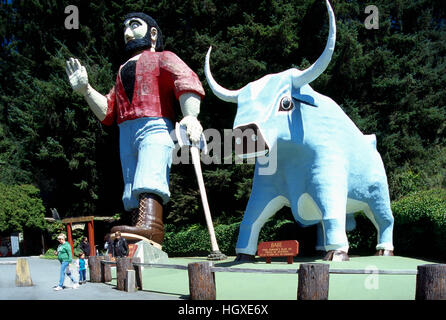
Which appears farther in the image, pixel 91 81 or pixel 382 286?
pixel 91 81

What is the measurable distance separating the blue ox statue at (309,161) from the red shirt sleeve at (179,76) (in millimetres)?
693

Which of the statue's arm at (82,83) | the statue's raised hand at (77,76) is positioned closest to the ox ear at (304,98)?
the statue's arm at (82,83)

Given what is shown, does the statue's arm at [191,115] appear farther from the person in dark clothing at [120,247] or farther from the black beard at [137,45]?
the person in dark clothing at [120,247]

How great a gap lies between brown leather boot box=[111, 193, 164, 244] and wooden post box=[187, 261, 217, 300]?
3286 mm

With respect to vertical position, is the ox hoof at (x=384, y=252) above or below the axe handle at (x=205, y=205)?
below

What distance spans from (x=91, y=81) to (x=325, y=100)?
30.3 ft

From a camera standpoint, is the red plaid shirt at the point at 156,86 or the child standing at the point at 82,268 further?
the red plaid shirt at the point at 156,86

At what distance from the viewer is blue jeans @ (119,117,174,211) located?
841cm

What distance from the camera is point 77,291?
237 inches

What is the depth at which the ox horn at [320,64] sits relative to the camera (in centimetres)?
683

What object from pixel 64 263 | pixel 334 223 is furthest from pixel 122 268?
pixel 334 223

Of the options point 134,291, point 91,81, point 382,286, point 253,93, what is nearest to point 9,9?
point 91,81

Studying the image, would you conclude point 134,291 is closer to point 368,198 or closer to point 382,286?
point 382,286

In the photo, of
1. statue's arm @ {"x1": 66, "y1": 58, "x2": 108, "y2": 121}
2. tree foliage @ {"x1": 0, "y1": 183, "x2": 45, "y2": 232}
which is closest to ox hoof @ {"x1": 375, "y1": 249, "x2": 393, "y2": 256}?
statue's arm @ {"x1": 66, "y1": 58, "x2": 108, "y2": 121}
